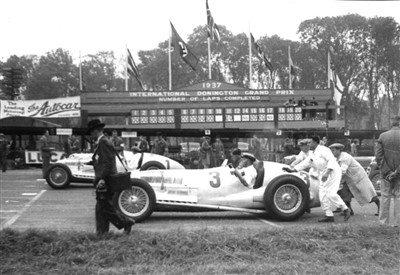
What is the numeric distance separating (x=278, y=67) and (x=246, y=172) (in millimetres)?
37547

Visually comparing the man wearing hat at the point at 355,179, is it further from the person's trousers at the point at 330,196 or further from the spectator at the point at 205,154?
the spectator at the point at 205,154

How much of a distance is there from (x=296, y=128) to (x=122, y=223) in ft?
53.6

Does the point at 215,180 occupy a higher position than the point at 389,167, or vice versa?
the point at 389,167

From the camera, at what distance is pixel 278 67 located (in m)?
45.3

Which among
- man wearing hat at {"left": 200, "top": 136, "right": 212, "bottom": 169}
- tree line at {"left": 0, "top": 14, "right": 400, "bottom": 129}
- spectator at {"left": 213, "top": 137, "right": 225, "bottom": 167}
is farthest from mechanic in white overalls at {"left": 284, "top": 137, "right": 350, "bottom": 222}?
tree line at {"left": 0, "top": 14, "right": 400, "bottom": 129}

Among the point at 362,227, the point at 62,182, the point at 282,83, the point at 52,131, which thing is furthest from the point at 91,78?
the point at 362,227

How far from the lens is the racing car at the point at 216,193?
8.61 metres

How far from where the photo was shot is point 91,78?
43.7m

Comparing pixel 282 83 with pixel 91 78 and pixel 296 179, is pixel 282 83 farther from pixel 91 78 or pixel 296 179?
pixel 296 179

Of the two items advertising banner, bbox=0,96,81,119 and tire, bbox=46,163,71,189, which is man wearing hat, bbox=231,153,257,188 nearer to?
tire, bbox=46,163,71,189

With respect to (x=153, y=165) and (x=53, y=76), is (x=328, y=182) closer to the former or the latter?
(x=153, y=165)

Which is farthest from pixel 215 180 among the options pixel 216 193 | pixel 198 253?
pixel 198 253

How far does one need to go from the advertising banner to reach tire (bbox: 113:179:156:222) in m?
14.8

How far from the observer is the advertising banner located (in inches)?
868
